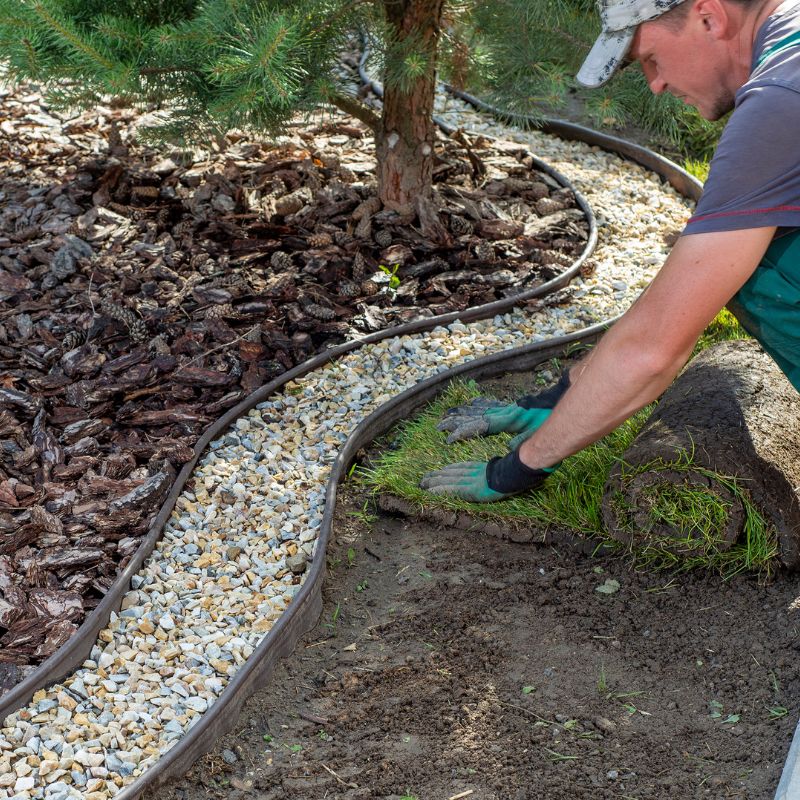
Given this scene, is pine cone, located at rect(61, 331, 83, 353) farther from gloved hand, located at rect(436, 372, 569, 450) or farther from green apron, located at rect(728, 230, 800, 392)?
green apron, located at rect(728, 230, 800, 392)

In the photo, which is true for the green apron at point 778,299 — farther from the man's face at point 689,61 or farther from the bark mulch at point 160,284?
the bark mulch at point 160,284

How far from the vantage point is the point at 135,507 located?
9.63 ft

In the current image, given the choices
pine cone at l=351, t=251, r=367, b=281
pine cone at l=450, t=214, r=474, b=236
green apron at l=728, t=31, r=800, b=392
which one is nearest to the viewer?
green apron at l=728, t=31, r=800, b=392

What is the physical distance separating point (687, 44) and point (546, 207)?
272 centimetres

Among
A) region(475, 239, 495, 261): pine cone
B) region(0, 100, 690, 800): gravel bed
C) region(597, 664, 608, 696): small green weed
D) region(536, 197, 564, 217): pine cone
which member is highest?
region(536, 197, 564, 217): pine cone

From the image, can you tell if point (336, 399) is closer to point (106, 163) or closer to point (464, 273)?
point (464, 273)

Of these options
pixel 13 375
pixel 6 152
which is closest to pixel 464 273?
pixel 13 375

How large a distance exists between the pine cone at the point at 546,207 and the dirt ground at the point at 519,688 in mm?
2367

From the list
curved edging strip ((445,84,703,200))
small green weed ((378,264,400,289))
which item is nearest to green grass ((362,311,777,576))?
small green weed ((378,264,400,289))

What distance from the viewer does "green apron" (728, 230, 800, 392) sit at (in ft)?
6.82

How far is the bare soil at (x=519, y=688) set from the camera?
2.20m

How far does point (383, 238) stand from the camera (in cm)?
434

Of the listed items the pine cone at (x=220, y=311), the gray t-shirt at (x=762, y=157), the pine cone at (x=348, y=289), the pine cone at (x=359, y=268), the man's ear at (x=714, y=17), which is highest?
the man's ear at (x=714, y=17)

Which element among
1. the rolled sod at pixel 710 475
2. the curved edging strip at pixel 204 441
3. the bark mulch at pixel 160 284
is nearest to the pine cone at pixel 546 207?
the bark mulch at pixel 160 284
